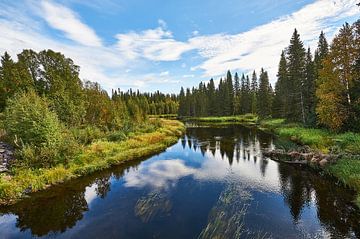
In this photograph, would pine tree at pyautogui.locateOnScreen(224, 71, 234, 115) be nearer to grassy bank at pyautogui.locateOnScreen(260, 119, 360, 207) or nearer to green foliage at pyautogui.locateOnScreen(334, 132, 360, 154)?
grassy bank at pyautogui.locateOnScreen(260, 119, 360, 207)

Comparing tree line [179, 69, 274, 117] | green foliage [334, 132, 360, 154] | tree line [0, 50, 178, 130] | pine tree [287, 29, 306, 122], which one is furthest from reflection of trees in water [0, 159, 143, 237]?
tree line [179, 69, 274, 117]

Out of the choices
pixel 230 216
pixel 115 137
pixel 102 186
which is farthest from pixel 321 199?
pixel 115 137

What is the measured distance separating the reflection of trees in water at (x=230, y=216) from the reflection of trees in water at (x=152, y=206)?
294 cm

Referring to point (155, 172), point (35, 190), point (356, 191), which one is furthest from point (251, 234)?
point (35, 190)

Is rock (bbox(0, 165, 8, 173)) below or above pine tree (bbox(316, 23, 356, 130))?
below

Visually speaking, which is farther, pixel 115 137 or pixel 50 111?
pixel 115 137

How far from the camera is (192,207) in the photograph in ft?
45.8

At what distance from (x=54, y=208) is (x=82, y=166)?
6.63 meters

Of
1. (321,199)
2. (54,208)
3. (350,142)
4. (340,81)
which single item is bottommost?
(321,199)

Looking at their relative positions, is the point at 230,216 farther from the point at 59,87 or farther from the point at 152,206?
the point at 59,87

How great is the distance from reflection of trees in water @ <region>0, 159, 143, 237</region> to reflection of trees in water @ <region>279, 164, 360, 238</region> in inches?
492

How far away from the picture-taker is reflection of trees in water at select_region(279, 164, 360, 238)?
11141mm

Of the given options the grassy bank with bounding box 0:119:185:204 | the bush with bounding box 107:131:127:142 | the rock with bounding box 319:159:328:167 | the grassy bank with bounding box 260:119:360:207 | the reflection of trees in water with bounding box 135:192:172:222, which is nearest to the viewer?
the reflection of trees in water with bounding box 135:192:172:222

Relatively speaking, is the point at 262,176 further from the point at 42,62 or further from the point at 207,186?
the point at 42,62
